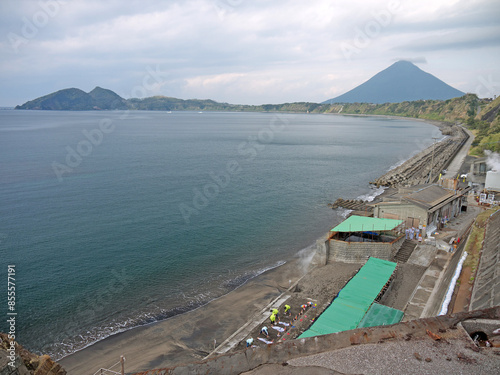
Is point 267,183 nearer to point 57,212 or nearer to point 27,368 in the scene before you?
point 57,212

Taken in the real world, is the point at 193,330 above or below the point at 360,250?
below

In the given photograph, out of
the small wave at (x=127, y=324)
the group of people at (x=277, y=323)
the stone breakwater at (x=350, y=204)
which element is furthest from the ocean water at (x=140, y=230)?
the group of people at (x=277, y=323)

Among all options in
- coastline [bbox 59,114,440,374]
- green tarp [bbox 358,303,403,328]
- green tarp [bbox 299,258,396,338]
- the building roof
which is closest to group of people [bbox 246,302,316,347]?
green tarp [bbox 299,258,396,338]

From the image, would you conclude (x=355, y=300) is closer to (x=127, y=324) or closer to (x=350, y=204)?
(x=127, y=324)

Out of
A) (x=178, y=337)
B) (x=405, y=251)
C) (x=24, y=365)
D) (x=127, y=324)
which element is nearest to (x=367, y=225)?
(x=405, y=251)

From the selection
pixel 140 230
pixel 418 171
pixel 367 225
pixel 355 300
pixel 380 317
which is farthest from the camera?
pixel 418 171

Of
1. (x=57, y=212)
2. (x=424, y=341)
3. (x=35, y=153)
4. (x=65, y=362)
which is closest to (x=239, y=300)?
(x=65, y=362)
